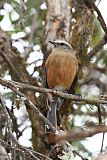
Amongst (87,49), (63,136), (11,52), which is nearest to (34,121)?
(11,52)

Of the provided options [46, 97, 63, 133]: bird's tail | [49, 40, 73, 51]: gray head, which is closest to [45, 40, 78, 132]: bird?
[49, 40, 73, 51]: gray head

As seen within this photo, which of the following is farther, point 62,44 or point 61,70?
point 62,44

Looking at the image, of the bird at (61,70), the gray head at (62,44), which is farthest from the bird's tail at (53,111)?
the gray head at (62,44)

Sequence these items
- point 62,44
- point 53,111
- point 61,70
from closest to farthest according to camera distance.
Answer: point 53,111 < point 61,70 < point 62,44

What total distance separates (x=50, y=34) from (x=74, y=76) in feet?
2.55

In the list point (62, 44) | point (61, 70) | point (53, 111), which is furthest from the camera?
point (62, 44)

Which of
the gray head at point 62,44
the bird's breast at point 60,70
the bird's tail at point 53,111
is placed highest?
the gray head at point 62,44

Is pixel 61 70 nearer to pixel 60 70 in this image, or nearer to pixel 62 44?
pixel 60 70

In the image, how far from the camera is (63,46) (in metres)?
4.91

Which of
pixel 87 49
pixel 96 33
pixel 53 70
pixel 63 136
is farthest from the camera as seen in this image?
pixel 96 33

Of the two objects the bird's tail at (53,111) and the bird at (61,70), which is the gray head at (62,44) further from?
the bird's tail at (53,111)

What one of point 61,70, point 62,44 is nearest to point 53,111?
point 61,70

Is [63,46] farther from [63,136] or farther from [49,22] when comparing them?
[63,136]

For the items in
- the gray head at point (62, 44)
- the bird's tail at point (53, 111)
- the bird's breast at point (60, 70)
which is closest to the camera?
the bird's tail at point (53, 111)
